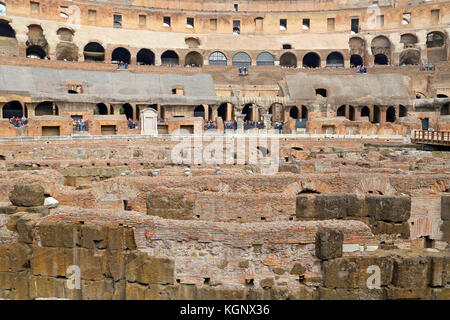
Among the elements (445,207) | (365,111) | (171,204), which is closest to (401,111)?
(365,111)

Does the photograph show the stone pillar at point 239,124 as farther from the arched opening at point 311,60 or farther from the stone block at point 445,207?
the stone block at point 445,207

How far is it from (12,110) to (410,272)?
34447 mm

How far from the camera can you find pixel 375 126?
1238 inches

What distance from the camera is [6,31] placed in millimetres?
42312

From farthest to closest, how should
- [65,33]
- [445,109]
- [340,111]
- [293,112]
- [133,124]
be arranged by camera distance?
[65,33] → [293,112] → [340,111] → [445,109] → [133,124]

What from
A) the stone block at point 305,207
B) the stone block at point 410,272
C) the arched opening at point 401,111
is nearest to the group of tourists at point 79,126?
the stone block at point 305,207

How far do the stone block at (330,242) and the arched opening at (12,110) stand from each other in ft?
108

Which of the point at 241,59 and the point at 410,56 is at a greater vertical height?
the point at 410,56

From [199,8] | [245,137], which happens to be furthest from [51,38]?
[245,137]

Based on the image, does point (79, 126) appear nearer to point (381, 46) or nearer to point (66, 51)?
point (66, 51)

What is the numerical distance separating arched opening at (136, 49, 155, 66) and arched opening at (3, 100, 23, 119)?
58.9 ft

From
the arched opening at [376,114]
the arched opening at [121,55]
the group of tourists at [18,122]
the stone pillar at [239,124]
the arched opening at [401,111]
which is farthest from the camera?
the arched opening at [121,55]

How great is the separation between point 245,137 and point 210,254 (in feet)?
69.8

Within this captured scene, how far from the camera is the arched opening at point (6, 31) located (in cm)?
4163
